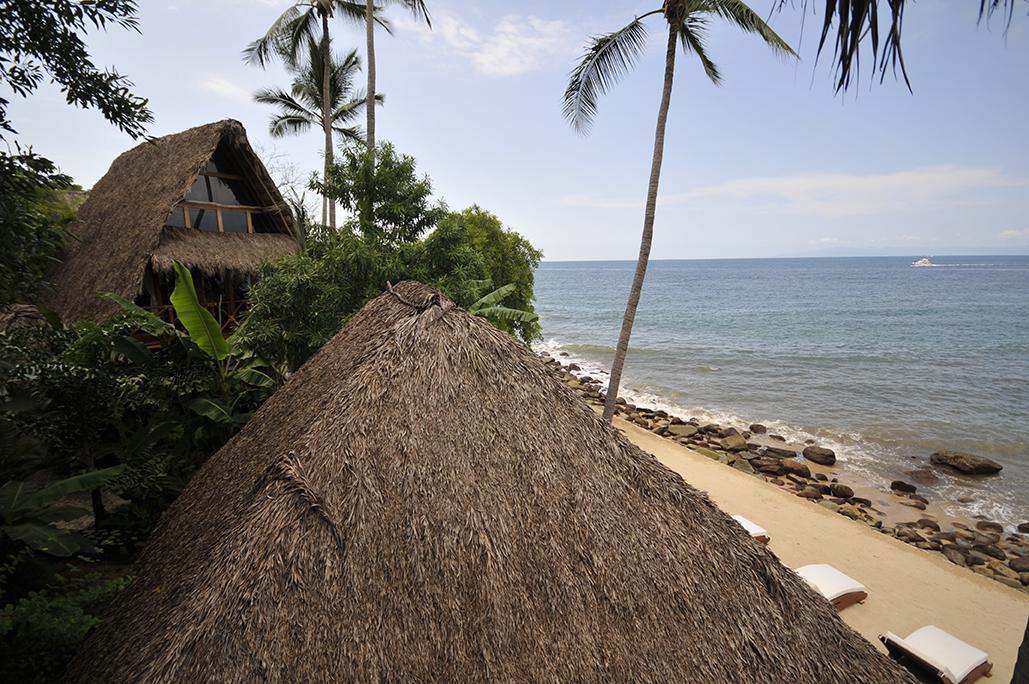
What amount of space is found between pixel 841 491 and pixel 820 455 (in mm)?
2181

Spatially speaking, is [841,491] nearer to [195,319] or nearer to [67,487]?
[195,319]

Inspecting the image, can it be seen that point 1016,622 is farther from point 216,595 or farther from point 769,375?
point 769,375

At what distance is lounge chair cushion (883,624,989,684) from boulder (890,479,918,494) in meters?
7.28

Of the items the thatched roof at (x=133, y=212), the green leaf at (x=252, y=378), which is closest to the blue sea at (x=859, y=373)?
the green leaf at (x=252, y=378)

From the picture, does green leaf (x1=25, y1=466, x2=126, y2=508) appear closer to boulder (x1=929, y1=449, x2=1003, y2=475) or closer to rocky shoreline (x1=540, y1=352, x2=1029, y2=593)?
rocky shoreline (x1=540, y1=352, x2=1029, y2=593)

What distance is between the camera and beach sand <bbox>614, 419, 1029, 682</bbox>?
6.61 m

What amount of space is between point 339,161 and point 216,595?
7.35m

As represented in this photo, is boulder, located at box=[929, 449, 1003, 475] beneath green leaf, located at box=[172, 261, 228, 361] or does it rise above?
beneath

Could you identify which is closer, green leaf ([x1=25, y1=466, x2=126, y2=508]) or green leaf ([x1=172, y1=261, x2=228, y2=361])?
green leaf ([x1=25, y1=466, x2=126, y2=508])

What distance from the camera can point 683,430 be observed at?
15164 mm

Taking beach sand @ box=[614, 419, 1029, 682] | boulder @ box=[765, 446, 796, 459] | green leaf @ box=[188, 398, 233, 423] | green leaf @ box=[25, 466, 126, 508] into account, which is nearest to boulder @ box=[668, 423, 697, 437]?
boulder @ box=[765, 446, 796, 459]

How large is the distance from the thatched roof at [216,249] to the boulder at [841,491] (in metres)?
14.1

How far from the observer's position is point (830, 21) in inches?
79.8

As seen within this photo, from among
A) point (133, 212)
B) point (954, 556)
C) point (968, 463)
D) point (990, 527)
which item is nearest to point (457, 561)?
point (954, 556)
